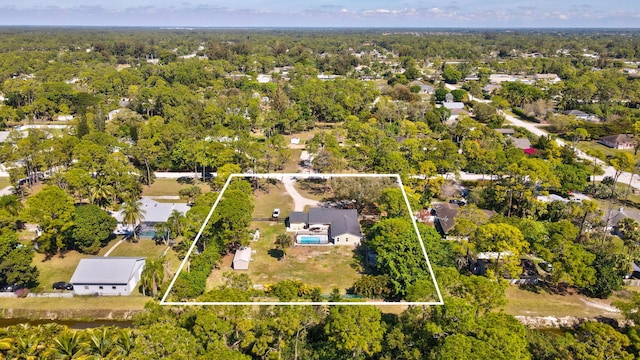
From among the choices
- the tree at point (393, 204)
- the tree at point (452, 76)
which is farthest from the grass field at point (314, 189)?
the tree at point (452, 76)

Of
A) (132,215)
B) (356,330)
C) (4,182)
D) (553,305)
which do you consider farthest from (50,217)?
(553,305)

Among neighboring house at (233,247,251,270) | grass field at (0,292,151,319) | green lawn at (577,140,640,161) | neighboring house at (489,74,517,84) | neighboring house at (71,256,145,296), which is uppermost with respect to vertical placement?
neighboring house at (489,74,517,84)

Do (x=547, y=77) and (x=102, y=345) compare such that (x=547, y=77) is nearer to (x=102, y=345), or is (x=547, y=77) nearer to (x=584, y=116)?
(x=584, y=116)

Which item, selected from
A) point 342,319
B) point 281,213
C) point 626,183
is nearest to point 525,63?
point 626,183

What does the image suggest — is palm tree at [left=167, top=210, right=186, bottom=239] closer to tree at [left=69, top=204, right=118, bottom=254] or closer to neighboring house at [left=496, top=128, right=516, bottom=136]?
tree at [left=69, top=204, right=118, bottom=254]

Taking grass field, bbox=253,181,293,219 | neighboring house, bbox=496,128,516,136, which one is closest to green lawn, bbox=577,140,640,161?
neighboring house, bbox=496,128,516,136

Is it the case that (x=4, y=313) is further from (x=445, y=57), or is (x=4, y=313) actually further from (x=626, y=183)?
(x=445, y=57)
